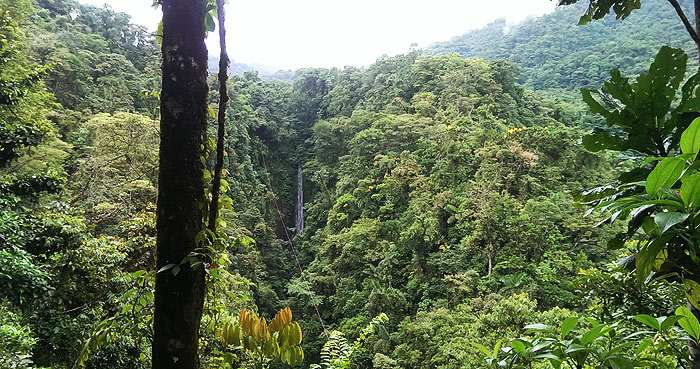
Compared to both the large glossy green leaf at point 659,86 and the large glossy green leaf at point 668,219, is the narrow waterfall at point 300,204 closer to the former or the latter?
the large glossy green leaf at point 659,86

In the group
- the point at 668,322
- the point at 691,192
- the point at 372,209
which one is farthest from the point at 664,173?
the point at 372,209

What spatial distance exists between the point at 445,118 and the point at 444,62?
13.1 feet

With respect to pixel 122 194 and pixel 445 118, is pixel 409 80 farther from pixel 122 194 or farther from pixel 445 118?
pixel 122 194

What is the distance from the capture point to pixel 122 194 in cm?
801

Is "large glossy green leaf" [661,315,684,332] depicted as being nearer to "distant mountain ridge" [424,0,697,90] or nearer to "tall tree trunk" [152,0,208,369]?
"tall tree trunk" [152,0,208,369]

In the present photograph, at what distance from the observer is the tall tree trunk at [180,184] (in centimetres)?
83

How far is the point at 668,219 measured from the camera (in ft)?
1.31

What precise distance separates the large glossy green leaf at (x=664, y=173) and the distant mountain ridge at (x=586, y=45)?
17067 mm

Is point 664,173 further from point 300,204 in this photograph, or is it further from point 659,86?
point 300,204

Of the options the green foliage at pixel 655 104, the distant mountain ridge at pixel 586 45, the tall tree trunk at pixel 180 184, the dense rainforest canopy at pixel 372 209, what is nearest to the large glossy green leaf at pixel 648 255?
the dense rainforest canopy at pixel 372 209

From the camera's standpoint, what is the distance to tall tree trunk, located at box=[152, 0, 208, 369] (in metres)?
0.83

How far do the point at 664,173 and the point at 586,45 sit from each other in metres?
23.0

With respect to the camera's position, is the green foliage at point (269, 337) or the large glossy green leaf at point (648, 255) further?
the green foliage at point (269, 337)

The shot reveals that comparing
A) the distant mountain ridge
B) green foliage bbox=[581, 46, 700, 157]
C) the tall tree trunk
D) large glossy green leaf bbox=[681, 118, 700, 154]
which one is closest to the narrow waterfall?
the distant mountain ridge
